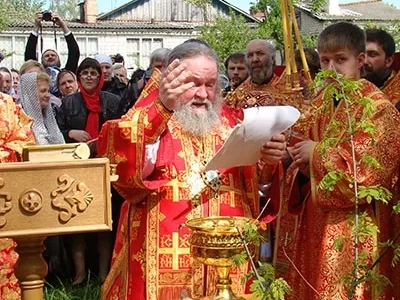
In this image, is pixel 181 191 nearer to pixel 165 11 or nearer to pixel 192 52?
pixel 192 52

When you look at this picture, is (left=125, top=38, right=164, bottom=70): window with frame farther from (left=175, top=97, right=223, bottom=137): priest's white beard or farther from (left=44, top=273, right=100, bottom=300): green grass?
(left=175, top=97, right=223, bottom=137): priest's white beard

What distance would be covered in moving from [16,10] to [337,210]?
3303cm

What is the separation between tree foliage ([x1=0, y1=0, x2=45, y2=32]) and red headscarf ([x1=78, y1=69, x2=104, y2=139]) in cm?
2357

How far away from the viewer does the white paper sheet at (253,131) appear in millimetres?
2812

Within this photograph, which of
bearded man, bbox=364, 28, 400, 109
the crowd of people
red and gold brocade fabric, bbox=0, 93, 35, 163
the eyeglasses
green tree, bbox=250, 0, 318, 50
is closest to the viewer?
the crowd of people

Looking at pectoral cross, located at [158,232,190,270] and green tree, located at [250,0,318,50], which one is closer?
pectoral cross, located at [158,232,190,270]

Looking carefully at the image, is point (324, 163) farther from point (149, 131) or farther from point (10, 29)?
point (10, 29)

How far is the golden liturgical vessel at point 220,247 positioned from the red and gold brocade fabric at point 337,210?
0.74 meters

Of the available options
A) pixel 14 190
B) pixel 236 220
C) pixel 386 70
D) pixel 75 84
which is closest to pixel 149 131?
pixel 236 220

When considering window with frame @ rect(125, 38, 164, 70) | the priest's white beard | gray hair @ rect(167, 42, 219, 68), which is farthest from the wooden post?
window with frame @ rect(125, 38, 164, 70)

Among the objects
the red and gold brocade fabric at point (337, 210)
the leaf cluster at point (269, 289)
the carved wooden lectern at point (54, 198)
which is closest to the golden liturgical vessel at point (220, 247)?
the leaf cluster at point (269, 289)

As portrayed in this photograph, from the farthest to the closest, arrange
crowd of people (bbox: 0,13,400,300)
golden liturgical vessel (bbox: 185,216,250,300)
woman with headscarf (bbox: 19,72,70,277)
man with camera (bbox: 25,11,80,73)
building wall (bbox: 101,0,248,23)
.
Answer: building wall (bbox: 101,0,248,23) < man with camera (bbox: 25,11,80,73) < woman with headscarf (bbox: 19,72,70,277) < crowd of people (bbox: 0,13,400,300) < golden liturgical vessel (bbox: 185,216,250,300)

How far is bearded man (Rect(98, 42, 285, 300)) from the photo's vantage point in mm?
3125

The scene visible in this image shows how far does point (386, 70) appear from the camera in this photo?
478 cm
